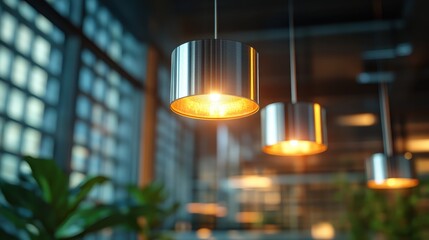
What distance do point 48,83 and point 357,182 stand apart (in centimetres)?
372

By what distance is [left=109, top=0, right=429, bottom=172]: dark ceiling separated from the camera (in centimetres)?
548

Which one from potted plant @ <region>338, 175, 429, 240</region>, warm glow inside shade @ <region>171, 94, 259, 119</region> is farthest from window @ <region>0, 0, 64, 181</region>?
potted plant @ <region>338, 175, 429, 240</region>

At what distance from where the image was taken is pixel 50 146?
3428 mm

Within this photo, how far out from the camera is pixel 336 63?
581cm

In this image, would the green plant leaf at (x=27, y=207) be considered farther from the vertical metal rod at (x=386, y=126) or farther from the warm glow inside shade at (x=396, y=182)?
the vertical metal rod at (x=386, y=126)

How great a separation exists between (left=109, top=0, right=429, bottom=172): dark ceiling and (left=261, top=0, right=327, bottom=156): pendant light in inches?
113

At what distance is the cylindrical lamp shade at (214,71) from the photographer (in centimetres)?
170

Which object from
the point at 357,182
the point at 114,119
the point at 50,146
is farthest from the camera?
the point at 357,182

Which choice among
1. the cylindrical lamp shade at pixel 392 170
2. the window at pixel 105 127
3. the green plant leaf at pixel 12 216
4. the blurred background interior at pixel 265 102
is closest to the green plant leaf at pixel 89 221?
the green plant leaf at pixel 12 216

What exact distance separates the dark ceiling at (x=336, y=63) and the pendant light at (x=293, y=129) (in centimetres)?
288

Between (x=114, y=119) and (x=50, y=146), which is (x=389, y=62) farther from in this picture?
(x=50, y=146)

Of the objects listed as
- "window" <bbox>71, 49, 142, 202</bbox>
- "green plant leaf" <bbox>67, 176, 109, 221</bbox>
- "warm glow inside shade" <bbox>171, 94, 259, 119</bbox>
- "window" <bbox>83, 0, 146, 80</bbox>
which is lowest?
"green plant leaf" <bbox>67, 176, 109, 221</bbox>

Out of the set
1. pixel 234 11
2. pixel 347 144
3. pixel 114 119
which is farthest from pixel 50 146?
pixel 347 144

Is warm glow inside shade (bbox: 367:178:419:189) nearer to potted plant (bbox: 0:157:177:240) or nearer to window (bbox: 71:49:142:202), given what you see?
potted plant (bbox: 0:157:177:240)
